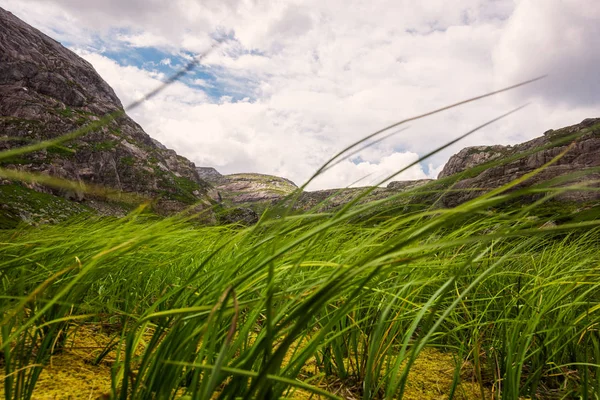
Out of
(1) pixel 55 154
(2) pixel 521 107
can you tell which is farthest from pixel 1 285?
(1) pixel 55 154

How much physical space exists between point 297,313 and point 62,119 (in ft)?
286

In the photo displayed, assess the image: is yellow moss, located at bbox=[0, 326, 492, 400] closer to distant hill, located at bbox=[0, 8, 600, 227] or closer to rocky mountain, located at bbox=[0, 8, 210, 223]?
distant hill, located at bbox=[0, 8, 600, 227]

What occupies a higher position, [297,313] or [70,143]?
[70,143]

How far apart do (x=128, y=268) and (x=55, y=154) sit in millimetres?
77851

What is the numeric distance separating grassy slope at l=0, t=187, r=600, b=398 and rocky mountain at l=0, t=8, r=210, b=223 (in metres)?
58.5

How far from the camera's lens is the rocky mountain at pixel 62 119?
63141mm

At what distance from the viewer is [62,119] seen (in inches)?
2810

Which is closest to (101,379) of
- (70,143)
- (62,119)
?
(70,143)

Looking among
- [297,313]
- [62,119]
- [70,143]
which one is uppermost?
[62,119]

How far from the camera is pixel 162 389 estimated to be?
0.86m

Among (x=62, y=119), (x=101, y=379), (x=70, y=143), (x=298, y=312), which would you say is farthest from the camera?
(x=62, y=119)

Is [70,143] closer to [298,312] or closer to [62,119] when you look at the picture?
[62,119]

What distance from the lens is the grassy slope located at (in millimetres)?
733

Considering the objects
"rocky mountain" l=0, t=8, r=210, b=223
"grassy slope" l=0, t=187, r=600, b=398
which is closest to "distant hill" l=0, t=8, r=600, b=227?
"rocky mountain" l=0, t=8, r=210, b=223
